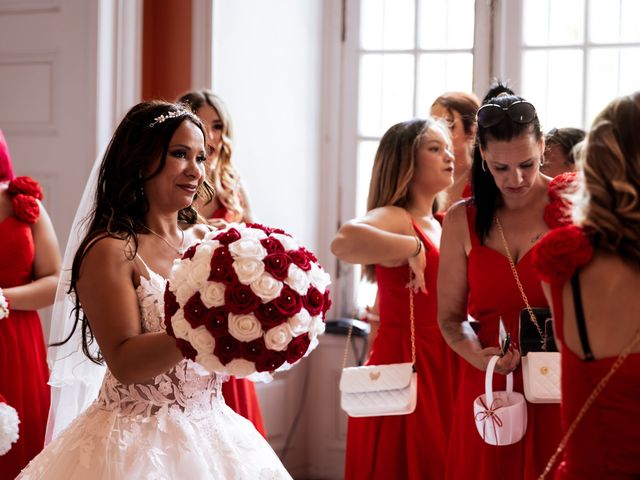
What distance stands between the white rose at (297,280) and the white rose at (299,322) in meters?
0.04

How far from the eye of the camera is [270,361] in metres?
2.04

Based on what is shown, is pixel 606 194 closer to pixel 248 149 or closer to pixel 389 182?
pixel 389 182

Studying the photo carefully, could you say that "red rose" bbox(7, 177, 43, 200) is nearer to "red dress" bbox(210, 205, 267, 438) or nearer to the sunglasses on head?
"red dress" bbox(210, 205, 267, 438)

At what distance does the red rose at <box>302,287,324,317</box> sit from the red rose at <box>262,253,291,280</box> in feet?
0.23

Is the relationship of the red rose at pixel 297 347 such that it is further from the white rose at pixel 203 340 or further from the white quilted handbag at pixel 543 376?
the white quilted handbag at pixel 543 376

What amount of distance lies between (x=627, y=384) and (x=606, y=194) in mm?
319

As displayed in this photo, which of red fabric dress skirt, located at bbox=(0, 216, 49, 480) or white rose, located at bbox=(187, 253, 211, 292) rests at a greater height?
white rose, located at bbox=(187, 253, 211, 292)

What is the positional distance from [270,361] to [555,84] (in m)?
3.30

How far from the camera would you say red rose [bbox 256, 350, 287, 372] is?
6.65 feet

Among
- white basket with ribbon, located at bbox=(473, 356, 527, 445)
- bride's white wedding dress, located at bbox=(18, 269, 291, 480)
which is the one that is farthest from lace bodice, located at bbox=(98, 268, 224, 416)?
white basket with ribbon, located at bbox=(473, 356, 527, 445)

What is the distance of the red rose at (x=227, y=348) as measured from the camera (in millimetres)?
2025

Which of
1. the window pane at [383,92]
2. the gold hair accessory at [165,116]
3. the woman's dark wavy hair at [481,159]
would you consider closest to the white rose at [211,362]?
the gold hair accessory at [165,116]

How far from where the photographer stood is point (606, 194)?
1.67m

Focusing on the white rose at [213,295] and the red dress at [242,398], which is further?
the red dress at [242,398]
